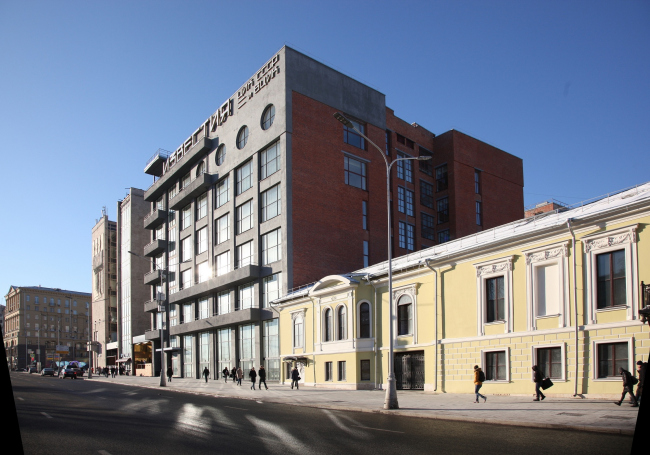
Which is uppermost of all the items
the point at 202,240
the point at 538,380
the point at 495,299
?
the point at 202,240

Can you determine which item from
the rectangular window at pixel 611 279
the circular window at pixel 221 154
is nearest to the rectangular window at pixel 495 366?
the rectangular window at pixel 611 279

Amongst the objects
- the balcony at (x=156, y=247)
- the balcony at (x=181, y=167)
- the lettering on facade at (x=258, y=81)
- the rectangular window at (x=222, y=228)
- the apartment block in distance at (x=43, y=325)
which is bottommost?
the apartment block in distance at (x=43, y=325)

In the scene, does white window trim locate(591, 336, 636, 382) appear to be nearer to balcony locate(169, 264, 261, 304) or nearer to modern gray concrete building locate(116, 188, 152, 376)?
balcony locate(169, 264, 261, 304)

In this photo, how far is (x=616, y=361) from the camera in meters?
21.1

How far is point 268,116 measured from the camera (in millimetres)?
51375

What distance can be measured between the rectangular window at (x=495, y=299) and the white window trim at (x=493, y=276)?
19cm

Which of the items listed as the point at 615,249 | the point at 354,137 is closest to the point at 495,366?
the point at 615,249

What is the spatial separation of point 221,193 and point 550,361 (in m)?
42.3

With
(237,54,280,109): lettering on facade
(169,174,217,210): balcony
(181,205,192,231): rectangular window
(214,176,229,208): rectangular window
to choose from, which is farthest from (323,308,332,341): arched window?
(181,205,192,231): rectangular window

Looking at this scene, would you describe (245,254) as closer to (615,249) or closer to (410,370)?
(410,370)

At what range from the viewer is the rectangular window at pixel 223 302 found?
185 feet

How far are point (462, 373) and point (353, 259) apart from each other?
24106mm

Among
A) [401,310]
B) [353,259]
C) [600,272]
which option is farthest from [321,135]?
[600,272]

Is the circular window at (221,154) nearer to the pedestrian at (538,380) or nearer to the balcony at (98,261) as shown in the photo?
the pedestrian at (538,380)
